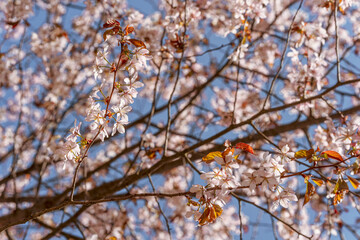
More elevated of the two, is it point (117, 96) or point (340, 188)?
point (117, 96)

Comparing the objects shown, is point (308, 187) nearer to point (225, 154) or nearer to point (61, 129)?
point (225, 154)

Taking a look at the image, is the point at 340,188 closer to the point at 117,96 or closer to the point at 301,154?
the point at 301,154

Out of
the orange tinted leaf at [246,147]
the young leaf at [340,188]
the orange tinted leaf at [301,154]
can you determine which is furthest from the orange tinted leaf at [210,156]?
the young leaf at [340,188]

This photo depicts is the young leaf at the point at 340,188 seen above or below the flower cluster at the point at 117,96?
below

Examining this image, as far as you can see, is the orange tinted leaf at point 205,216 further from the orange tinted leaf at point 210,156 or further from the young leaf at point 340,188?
the young leaf at point 340,188

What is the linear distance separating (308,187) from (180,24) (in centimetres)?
173

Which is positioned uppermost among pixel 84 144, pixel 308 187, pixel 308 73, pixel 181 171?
pixel 181 171

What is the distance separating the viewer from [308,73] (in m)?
2.49

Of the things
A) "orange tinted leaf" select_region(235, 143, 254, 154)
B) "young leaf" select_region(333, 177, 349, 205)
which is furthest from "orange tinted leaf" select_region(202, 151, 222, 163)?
"young leaf" select_region(333, 177, 349, 205)

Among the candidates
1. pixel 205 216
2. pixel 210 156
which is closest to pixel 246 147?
pixel 210 156

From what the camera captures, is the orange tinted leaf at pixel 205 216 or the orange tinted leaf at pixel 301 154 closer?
the orange tinted leaf at pixel 205 216

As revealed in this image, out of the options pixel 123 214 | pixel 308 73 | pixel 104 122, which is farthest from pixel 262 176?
pixel 123 214

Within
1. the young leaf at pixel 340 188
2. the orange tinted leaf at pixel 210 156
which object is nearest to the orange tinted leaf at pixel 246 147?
the orange tinted leaf at pixel 210 156

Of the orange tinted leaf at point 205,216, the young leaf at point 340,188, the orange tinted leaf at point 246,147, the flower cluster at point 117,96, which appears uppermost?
the flower cluster at point 117,96
